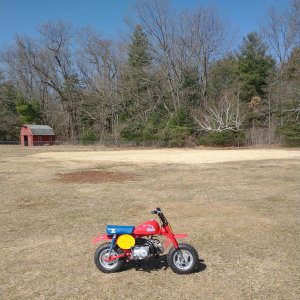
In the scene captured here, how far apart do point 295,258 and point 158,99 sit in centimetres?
4456

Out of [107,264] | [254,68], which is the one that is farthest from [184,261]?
[254,68]

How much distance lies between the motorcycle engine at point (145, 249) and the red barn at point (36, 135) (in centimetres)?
4618

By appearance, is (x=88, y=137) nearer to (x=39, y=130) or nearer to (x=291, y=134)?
(x=39, y=130)

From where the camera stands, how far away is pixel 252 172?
626 inches

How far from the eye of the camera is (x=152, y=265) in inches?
201

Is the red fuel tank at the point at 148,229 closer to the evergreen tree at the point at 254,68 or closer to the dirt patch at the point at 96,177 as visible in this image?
the dirt patch at the point at 96,177

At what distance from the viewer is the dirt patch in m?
13.7

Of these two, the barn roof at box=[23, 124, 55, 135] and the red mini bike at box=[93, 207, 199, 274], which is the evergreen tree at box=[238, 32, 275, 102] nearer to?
the barn roof at box=[23, 124, 55, 135]

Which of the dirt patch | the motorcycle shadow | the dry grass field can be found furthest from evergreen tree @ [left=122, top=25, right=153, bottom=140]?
the motorcycle shadow

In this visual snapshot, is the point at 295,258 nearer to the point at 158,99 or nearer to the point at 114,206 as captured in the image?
the point at 114,206

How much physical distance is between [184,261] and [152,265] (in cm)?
55

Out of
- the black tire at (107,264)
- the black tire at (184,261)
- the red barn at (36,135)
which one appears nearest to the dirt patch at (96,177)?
the black tire at (107,264)

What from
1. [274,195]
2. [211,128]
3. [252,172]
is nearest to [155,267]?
[274,195]

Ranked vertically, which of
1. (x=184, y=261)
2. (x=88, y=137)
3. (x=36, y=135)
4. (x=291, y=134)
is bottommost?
(x=184, y=261)
